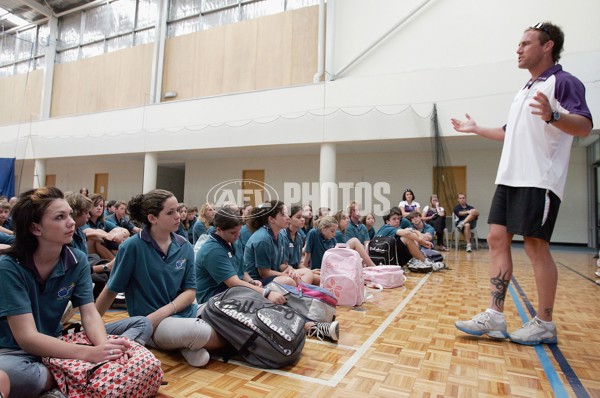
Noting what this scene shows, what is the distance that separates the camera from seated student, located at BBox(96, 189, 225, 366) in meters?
1.81

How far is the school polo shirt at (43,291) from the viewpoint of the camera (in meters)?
1.30

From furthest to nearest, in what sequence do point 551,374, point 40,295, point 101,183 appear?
1. point 101,183
2. point 551,374
3. point 40,295

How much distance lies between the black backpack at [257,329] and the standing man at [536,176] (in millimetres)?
1043

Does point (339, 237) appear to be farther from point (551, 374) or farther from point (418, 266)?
point (551, 374)

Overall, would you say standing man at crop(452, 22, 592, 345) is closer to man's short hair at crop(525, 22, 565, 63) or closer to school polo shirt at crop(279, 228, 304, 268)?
man's short hair at crop(525, 22, 565, 63)

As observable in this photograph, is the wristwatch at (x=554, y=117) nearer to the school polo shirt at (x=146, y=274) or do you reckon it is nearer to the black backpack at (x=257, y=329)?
the black backpack at (x=257, y=329)

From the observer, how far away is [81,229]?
8.80ft

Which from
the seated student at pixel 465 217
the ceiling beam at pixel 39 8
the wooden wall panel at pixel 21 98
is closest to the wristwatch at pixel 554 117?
the seated student at pixel 465 217

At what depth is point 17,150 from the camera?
13039mm

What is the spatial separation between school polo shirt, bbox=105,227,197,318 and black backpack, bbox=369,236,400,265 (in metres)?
3.44

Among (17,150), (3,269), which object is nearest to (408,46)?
(3,269)

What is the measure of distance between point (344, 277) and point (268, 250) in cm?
77

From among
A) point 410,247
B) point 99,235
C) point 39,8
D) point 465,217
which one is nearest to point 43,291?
point 99,235

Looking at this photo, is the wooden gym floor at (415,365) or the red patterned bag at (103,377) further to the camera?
the wooden gym floor at (415,365)
